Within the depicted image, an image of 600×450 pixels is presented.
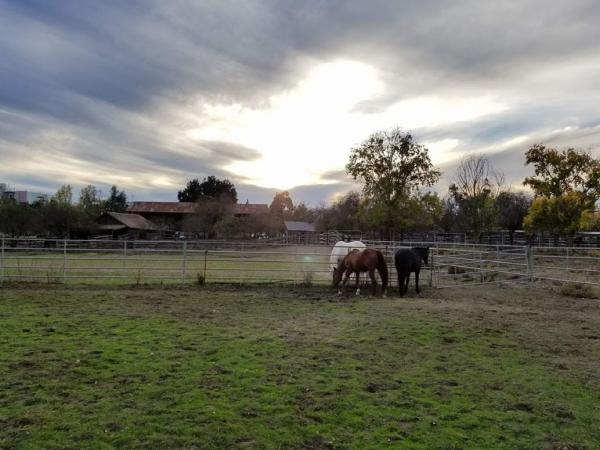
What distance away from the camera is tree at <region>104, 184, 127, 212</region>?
7008cm

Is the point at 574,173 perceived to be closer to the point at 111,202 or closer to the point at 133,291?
the point at 133,291

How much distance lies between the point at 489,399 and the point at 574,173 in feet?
107

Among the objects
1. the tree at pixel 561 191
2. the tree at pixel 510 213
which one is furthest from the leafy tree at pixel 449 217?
the tree at pixel 561 191

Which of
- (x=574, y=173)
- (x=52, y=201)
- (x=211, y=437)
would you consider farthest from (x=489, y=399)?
(x=52, y=201)

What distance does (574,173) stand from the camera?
31.1 m

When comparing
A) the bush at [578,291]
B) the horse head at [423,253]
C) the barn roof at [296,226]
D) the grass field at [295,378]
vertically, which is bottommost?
the grass field at [295,378]

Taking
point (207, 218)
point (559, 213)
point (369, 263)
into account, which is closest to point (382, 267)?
point (369, 263)

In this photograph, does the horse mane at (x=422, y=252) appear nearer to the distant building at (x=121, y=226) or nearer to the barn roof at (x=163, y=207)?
the distant building at (x=121, y=226)

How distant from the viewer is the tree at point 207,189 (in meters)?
71.9

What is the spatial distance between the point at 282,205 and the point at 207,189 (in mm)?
13871

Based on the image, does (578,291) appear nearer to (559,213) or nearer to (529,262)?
(529,262)

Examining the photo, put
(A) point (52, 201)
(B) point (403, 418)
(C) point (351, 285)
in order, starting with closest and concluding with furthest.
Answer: (B) point (403, 418)
(C) point (351, 285)
(A) point (52, 201)

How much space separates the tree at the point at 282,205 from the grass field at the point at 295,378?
60097 mm

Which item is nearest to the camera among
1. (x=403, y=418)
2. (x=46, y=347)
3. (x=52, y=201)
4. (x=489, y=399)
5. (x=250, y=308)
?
(x=403, y=418)
